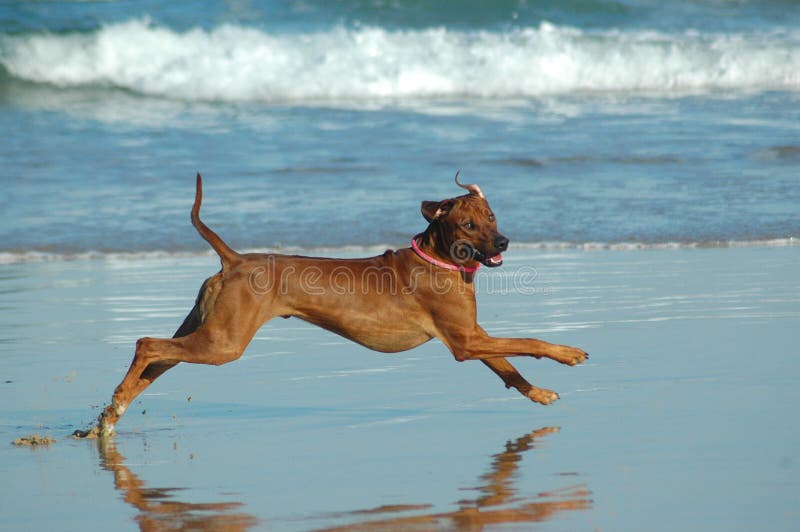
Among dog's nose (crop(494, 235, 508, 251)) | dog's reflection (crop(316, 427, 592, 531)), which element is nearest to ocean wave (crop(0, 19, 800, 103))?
dog's nose (crop(494, 235, 508, 251))

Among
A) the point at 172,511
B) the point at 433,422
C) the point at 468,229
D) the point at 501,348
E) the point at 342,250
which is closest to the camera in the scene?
the point at 172,511

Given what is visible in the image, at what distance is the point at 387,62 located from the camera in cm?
2252

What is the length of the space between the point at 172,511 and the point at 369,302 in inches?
84.1

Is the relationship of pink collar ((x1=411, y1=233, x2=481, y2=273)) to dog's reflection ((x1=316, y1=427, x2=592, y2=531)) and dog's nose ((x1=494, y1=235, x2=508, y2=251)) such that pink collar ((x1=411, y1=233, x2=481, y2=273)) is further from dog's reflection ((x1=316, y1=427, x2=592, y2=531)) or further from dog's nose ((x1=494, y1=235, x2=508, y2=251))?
dog's reflection ((x1=316, y1=427, x2=592, y2=531))

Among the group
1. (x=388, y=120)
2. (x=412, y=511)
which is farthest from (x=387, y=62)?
(x=412, y=511)

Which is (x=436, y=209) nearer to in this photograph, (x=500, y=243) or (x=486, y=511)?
(x=500, y=243)

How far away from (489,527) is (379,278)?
2453 millimetres

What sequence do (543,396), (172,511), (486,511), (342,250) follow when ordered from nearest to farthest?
(486,511) < (172,511) < (543,396) < (342,250)

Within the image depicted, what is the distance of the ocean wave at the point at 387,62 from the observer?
21859 millimetres

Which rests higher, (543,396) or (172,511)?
(543,396)

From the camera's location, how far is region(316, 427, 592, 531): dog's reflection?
4.29 m

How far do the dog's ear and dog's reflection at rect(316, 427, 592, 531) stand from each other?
191 centimetres

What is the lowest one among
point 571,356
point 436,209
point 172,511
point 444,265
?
point 172,511

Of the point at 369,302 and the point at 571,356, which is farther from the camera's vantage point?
the point at 369,302
